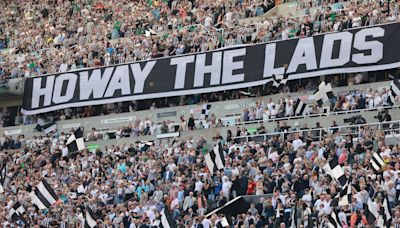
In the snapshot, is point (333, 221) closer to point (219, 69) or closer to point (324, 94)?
point (324, 94)

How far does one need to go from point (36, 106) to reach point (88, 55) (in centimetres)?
259

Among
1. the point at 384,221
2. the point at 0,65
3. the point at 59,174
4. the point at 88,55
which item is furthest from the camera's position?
the point at 0,65

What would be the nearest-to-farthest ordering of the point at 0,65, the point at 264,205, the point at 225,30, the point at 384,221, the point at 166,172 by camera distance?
the point at 384,221
the point at 264,205
the point at 166,172
the point at 225,30
the point at 0,65

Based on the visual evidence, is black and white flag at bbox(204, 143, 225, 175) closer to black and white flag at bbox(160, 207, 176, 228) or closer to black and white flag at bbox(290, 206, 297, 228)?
black and white flag at bbox(160, 207, 176, 228)

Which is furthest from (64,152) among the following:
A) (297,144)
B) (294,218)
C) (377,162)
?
(377,162)

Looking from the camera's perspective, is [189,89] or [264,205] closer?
[264,205]

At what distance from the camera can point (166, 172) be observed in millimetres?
35375

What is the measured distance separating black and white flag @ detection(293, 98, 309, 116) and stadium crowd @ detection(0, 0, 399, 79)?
2.87 metres

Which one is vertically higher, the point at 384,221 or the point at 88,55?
the point at 88,55

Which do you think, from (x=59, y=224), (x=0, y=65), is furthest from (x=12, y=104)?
(x=59, y=224)

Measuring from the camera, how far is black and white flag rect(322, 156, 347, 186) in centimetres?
2988

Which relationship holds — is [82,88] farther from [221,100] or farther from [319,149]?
[319,149]

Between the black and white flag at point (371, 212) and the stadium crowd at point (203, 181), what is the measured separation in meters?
0.12

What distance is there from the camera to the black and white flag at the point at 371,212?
92.2ft
